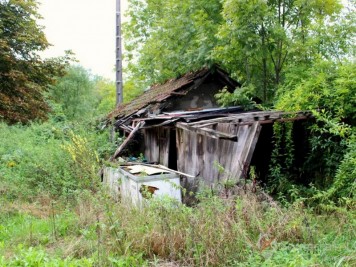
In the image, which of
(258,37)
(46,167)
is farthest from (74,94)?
(258,37)

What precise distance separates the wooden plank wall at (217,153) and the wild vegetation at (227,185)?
0.80 meters

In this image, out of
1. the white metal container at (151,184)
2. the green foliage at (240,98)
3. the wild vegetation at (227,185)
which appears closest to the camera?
the wild vegetation at (227,185)

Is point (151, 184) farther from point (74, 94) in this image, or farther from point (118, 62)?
point (74, 94)

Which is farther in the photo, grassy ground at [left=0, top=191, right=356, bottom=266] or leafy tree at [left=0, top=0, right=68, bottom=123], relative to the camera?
leafy tree at [left=0, top=0, right=68, bottom=123]

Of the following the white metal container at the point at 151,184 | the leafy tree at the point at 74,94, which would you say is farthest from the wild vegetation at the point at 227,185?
the leafy tree at the point at 74,94

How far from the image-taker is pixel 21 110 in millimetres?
17609

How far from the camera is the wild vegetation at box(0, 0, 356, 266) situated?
4191 mm

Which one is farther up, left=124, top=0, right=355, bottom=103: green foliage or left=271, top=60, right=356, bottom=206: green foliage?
left=124, top=0, right=355, bottom=103: green foliage

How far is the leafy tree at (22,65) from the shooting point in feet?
55.8

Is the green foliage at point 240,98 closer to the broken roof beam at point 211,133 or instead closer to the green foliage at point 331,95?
the green foliage at point 331,95

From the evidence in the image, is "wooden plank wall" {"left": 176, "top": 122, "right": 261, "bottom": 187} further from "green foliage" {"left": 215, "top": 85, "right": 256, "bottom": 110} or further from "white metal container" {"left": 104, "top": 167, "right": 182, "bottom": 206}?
"green foliage" {"left": 215, "top": 85, "right": 256, "bottom": 110}

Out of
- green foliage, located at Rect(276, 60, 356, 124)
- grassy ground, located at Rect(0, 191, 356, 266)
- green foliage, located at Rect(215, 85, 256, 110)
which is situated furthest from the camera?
green foliage, located at Rect(215, 85, 256, 110)

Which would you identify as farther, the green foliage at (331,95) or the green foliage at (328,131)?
the green foliage at (331,95)

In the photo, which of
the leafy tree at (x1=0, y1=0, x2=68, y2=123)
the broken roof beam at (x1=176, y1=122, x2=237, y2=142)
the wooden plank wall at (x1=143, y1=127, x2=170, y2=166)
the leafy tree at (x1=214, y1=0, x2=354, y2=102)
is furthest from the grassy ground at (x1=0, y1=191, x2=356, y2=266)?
the leafy tree at (x1=0, y1=0, x2=68, y2=123)
